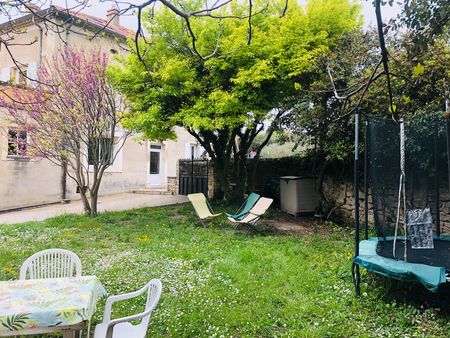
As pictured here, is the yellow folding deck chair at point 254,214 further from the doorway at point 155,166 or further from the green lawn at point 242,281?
the doorway at point 155,166

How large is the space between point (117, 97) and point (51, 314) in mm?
8763

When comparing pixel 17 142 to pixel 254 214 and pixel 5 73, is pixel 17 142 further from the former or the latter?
pixel 254 214

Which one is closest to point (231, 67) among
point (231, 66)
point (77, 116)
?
point (231, 66)

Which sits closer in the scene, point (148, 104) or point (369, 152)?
point (369, 152)

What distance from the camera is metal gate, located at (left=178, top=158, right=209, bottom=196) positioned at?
13.7 meters

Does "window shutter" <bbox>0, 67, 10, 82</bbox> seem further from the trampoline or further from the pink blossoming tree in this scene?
the trampoline

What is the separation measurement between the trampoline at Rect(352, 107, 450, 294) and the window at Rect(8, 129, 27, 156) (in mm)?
9836

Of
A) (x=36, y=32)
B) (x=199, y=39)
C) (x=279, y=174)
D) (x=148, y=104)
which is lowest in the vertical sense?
(x=279, y=174)

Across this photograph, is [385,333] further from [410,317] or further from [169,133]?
[169,133]

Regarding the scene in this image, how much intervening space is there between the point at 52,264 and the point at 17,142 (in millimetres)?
8806

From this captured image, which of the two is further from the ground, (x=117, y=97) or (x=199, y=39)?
(x=199, y=39)

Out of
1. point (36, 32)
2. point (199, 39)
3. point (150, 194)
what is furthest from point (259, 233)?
point (36, 32)

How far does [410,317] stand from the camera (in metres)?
3.30

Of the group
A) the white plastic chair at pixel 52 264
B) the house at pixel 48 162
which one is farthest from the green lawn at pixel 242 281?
the house at pixel 48 162
